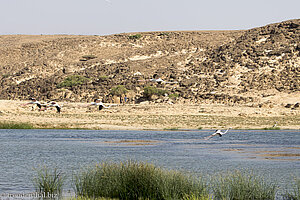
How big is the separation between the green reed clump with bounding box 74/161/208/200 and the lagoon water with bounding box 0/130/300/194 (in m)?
3.04

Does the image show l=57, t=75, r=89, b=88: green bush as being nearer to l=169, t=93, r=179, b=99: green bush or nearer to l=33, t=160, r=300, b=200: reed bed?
l=169, t=93, r=179, b=99: green bush

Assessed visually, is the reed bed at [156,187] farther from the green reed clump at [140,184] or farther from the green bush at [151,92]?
the green bush at [151,92]

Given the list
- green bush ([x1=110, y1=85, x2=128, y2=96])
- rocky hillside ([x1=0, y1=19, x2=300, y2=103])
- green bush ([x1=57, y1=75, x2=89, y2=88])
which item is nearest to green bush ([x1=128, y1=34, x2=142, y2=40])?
rocky hillside ([x1=0, y1=19, x2=300, y2=103])

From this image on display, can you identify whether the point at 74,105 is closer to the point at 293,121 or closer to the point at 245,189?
the point at 293,121

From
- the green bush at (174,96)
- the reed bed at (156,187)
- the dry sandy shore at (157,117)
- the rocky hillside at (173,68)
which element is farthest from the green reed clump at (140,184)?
the green bush at (174,96)

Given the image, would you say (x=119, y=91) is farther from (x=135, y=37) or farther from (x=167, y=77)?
(x=135, y=37)

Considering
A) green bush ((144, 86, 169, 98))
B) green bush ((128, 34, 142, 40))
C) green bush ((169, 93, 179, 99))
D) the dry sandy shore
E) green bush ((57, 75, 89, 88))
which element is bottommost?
the dry sandy shore

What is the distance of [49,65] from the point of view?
324ft

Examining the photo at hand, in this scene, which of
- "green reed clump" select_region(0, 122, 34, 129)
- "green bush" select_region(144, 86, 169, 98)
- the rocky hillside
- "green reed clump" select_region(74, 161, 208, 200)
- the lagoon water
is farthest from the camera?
the rocky hillside

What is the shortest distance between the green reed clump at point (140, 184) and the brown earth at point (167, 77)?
32258 millimetres

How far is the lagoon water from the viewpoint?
2072 centimetres

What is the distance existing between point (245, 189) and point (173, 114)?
4172 centimetres

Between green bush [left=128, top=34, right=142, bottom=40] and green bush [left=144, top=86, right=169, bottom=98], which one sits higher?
green bush [left=128, top=34, right=142, bottom=40]

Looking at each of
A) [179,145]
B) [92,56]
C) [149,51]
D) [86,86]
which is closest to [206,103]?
[86,86]
